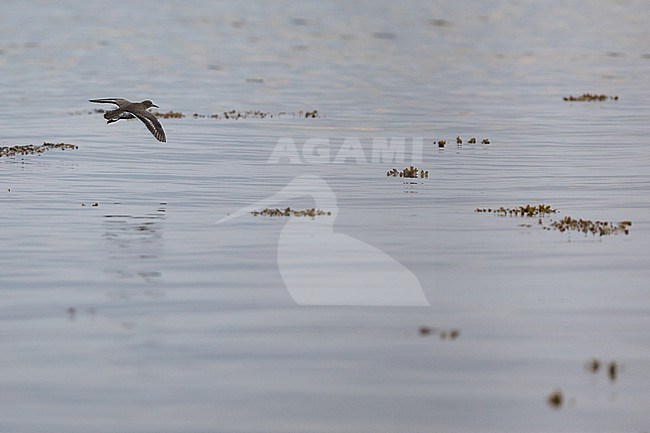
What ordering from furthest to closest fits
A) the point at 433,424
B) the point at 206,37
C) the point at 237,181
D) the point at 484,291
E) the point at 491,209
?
the point at 206,37
the point at 237,181
the point at 491,209
the point at 484,291
the point at 433,424

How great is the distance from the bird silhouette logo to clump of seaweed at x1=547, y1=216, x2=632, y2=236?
348 cm

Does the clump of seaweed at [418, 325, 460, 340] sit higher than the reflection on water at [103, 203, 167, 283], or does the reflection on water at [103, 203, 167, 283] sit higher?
the reflection on water at [103, 203, 167, 283]

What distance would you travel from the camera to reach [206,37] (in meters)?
99.4

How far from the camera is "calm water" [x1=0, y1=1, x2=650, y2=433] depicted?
41.7 ft

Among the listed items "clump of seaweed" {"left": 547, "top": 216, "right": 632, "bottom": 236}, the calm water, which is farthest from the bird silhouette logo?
"clump of seaweed" {"left": 547, "top": 216, "right": 632, "bottom": 236}

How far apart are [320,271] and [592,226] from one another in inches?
222

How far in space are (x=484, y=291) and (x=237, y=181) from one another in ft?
41.1

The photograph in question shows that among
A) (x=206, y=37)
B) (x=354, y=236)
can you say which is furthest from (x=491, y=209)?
(x=206, y=37)

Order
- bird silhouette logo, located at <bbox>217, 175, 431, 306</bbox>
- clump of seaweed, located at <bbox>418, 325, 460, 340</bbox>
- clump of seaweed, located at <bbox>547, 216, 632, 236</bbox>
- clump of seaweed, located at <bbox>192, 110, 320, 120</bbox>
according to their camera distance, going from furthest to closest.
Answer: clump of seaweed, located at <bbox>192, 110, 320, 120</bbox>
clump of seaweed, located at <bbox>547, 216, 632, 236</bbox>
bird silhouette logo, located at <bbox>217, 175, 431, 306</bbox>
clump of seaweed, located at <bbox>418, 325, 460, 340</bbox>

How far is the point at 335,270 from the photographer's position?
18953 mm

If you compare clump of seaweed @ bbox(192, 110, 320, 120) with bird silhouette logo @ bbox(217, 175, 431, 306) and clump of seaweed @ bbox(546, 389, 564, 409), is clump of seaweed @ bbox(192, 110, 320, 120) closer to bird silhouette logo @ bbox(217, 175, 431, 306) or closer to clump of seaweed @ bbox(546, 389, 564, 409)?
bird silhouette logo @ bbox(217, 175, 431, 306)

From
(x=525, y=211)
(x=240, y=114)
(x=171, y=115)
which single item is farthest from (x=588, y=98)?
(x=525, y=211)

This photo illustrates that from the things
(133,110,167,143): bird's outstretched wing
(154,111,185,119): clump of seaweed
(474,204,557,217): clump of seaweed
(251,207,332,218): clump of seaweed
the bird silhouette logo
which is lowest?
the bird silhouette logo

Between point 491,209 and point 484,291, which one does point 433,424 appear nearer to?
point 484,291
